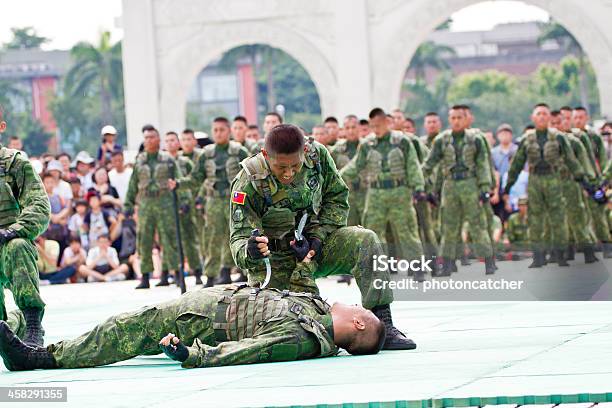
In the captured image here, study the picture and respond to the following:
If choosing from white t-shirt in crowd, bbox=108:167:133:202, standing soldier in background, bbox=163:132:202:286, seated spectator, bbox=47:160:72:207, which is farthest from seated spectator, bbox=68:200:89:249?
standing soldier in background, bbox=163:132:202:286

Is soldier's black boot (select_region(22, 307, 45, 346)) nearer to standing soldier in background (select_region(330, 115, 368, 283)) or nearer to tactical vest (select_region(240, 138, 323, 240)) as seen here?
tactical vest (select_region(240, 138, 323, 240))

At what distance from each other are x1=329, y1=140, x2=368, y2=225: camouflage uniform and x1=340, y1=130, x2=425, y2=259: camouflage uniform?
99cm

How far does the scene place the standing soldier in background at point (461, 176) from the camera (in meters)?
16.5

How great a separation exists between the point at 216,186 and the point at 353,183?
1629 millimetres

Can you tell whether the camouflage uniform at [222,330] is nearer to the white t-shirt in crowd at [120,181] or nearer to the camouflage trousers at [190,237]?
the camouflage trousers at [190,237]

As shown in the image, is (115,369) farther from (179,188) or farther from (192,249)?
(192,249)

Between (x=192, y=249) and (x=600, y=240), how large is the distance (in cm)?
525

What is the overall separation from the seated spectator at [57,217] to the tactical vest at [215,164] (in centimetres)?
399

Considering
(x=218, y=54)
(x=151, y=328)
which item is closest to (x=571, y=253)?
(x=151, y=328)

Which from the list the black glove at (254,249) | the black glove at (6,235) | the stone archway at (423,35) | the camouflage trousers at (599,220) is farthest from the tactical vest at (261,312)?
the stone archway at (423,35)

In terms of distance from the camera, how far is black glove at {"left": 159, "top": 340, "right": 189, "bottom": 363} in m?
7.07

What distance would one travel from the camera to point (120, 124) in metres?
86.8

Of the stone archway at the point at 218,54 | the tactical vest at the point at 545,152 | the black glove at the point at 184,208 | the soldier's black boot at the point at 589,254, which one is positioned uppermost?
the stone archway at the point at 218,54

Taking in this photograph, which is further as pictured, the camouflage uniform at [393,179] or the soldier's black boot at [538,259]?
the camouflage uniform at [393,179]
